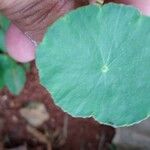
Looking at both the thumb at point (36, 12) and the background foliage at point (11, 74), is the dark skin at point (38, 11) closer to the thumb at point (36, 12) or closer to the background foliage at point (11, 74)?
the thumb at point (36, 12)

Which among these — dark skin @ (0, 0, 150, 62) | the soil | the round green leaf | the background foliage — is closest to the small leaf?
the background foliage

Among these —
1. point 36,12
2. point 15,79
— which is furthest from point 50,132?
point 36,12

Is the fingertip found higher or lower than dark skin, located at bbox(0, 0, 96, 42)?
lower

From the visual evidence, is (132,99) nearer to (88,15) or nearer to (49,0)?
(88,15)

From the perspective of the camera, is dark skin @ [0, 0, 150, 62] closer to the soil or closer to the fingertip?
the fingertip

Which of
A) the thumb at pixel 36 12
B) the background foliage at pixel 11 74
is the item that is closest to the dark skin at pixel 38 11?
the thumb at pixel 36 12

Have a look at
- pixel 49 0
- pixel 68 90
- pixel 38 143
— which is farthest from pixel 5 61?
pixel 68 90

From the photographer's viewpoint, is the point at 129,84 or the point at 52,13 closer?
the point at 129,84
